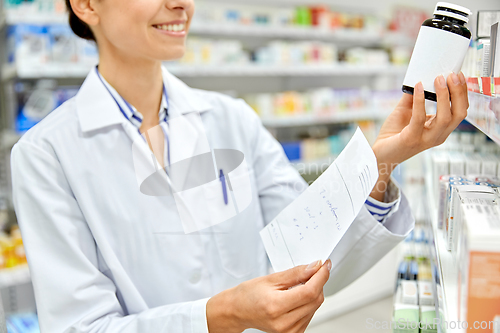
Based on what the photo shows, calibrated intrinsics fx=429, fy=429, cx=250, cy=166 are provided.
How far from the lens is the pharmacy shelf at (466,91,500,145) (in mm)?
690

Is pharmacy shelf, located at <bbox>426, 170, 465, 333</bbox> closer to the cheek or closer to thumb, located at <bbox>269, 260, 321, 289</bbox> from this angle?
thumb, located at <bbox>269, 260, 321, 289</bbox>

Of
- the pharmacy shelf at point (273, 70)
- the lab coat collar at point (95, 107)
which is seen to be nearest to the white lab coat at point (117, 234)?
the lab coat collar at point (95, 107)

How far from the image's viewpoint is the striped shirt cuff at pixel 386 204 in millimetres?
1009

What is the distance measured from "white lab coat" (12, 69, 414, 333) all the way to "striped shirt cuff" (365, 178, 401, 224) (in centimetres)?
3

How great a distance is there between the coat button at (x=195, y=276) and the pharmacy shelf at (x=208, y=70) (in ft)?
5.54

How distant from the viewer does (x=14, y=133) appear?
235 cm

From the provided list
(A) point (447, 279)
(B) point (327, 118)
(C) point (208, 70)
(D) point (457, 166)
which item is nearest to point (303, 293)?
(A) point (447, 279)

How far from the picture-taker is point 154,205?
108cm

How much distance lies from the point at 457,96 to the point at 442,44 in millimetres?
102

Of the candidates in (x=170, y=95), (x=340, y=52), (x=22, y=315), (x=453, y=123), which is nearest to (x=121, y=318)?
(x=170, y=95)

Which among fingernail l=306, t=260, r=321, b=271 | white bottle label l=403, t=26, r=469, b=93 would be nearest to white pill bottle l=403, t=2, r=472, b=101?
white bottle label l=403, t=26, r=469, b=93

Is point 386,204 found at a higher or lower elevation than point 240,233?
higher

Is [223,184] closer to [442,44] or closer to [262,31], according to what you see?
[442,44]

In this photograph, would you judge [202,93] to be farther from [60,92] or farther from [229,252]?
[60,92]
